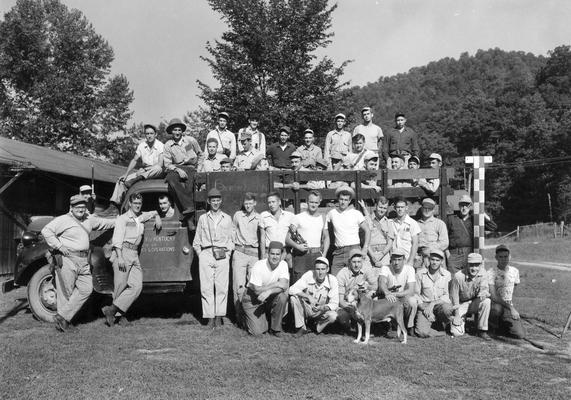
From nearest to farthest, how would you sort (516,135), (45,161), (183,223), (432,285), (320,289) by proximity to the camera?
(320,289) < (432,285) < (183,223) < (45,161) < (516,135)

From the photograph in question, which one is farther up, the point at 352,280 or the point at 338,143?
the point at 338,143

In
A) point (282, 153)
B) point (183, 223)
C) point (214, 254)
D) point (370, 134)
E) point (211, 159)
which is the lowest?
point (214, 254)

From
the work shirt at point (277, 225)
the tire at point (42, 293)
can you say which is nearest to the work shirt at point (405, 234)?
the work shirt at point (277, 225)

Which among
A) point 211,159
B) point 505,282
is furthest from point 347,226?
point 211,159

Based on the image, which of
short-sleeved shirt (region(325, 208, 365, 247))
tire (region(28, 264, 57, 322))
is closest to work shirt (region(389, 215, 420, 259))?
short-sleeved shirt (region(325, 208, 365, 247))

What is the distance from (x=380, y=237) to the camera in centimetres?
696

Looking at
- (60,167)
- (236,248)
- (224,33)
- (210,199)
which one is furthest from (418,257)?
(224,33)

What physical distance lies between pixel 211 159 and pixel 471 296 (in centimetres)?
421

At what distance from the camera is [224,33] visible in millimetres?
18938

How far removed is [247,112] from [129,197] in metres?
11.1

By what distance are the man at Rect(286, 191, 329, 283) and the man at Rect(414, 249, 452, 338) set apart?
137 centimetres

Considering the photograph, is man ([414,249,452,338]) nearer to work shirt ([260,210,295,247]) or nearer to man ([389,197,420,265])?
man ([389,197,420,265])

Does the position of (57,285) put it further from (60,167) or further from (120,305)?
(60,167)

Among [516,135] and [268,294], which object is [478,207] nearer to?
[268,294]
